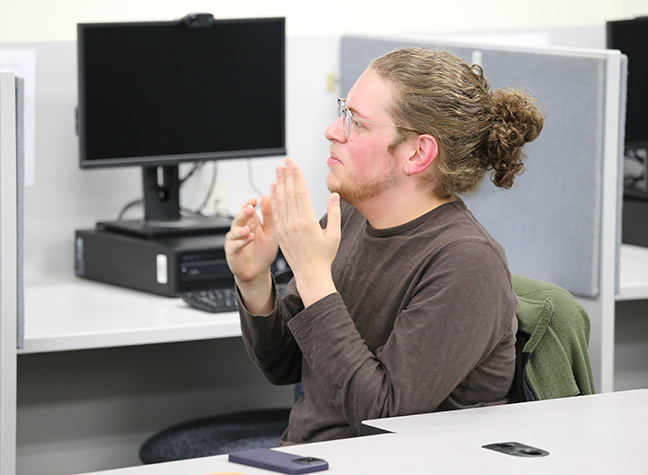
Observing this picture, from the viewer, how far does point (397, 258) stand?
132 cm

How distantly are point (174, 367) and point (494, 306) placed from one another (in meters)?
1.22

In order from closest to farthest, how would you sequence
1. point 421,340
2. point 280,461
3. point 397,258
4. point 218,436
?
point 280,461
point 421,340
point 397,258
point 218,436

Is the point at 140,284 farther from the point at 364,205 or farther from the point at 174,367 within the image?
the point at 364,205

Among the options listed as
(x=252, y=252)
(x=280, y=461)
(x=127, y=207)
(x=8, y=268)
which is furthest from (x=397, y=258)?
(x=127, y=207)

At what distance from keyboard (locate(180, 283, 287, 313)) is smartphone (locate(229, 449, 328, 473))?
0.86 m

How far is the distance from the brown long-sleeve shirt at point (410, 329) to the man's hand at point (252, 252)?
12 cm

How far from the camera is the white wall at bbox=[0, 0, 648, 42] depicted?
220 centimetres

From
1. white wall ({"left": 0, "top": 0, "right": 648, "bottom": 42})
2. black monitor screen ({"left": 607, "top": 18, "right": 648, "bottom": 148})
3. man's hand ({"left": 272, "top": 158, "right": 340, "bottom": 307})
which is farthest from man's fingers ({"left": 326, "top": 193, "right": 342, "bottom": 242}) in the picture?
black monitor screen ({"left": 607, "top": 18, "right": 648, "bottom": 148})

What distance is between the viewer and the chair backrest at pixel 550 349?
1.35 m

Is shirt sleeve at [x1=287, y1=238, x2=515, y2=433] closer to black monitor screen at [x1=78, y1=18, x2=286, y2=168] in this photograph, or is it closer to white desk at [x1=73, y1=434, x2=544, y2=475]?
white desk at [x1=73, y1=434, x2=544, y2=475]

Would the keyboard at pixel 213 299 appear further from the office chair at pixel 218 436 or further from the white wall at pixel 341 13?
the white wall at pixel 341 13

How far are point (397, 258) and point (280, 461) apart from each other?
443mm

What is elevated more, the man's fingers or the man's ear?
the man's ear

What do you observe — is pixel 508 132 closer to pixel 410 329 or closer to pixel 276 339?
pixel 410 329
